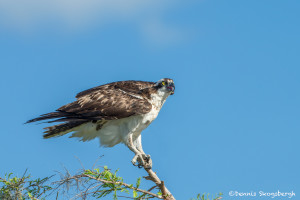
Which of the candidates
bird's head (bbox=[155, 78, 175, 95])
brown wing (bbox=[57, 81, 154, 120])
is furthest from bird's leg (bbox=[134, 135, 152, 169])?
bird's head (bbox=[155, 78, 175, 95])

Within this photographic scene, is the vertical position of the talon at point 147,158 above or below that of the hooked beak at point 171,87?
below

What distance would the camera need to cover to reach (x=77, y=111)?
8.96 meters

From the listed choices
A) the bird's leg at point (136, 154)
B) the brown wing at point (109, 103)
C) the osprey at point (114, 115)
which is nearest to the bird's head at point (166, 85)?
the osprey at point (114, 115)

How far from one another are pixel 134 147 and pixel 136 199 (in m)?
2.77

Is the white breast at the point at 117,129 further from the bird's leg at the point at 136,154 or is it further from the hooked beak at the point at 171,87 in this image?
the hooked beak at the point at 171,87

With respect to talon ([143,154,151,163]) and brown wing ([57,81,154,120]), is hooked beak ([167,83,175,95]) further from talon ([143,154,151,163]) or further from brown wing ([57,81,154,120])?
talon ([143,154,151,163])

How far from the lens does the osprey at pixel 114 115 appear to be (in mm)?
8914

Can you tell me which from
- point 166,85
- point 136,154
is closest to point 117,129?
point 136,154

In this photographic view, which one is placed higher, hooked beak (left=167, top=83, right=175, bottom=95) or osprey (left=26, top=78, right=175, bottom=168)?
hooked beak (left=167, top=83, right=175, bottom=95)

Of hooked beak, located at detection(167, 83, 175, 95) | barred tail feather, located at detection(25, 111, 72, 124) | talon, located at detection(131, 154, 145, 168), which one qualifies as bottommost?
talon, located at detection(131, 154, 145, 168)

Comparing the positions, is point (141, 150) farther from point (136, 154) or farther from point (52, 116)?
point (52, 116)

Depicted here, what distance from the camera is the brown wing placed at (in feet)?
29.3

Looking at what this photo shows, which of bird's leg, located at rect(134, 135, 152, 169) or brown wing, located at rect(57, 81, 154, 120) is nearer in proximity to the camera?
bird's leg, located at rect(134, 135, 152, 169)

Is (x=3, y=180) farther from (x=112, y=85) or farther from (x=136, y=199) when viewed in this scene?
(x=112, y=85)
